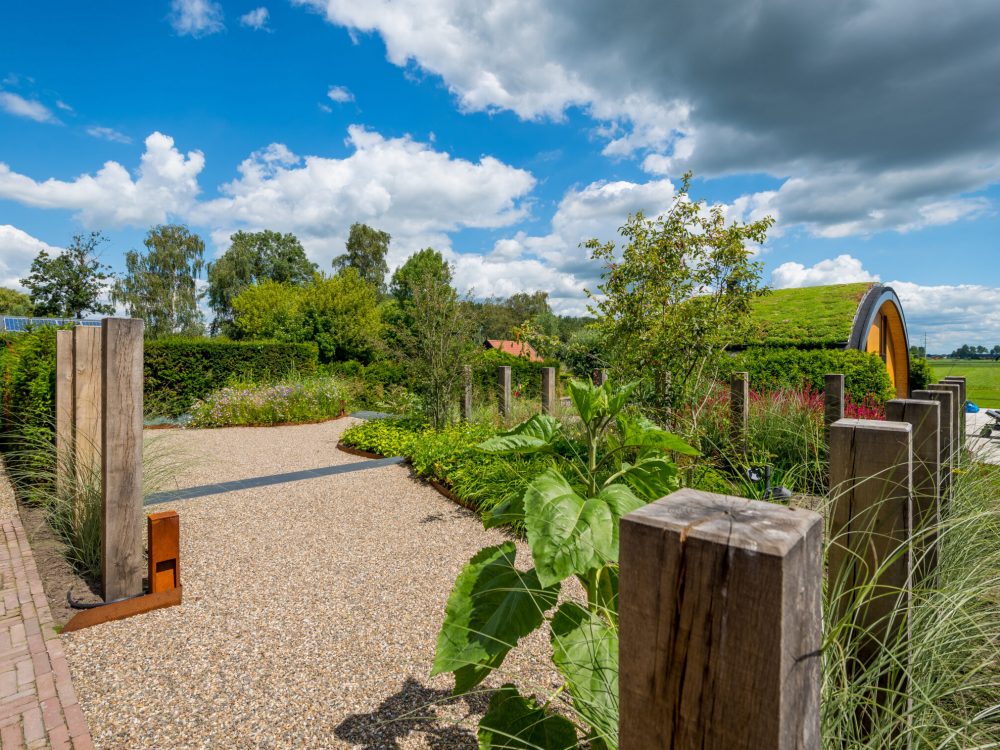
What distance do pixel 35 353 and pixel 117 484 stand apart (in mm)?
5281

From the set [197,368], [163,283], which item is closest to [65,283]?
[163,283]

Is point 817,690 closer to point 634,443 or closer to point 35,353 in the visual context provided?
point 634,443

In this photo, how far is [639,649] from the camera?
628 millimetres

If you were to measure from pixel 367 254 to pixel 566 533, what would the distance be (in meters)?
41.5

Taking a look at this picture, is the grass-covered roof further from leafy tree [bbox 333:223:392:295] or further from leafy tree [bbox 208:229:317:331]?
leafy tree [bbox 208:229:317:331]

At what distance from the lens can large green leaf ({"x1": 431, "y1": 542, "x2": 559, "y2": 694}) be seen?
1.33 metres

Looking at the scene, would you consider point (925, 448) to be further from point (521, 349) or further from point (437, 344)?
point (521, 349)

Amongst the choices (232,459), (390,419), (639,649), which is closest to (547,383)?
(390,419)

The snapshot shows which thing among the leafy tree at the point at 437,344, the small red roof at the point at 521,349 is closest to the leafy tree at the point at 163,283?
the small red roof at the point at 521,349

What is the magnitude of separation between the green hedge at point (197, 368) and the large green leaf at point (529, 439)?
1296cm

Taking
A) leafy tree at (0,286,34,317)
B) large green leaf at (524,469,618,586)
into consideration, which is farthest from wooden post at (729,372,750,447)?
leafy tree at (0,286,34,317)

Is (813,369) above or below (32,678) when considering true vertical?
above

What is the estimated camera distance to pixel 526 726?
4.54 feet

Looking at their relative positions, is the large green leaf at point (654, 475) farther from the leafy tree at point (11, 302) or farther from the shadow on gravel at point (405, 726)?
the leafy tree at point (11, 302)
